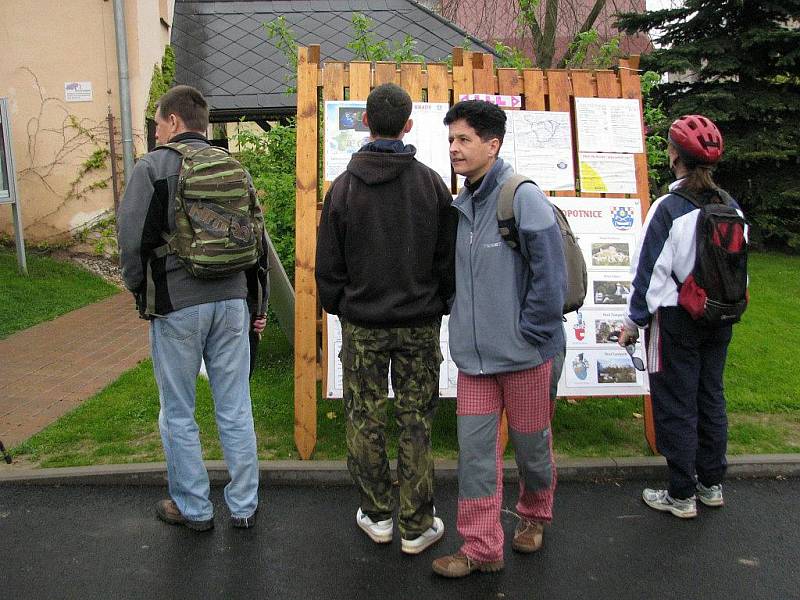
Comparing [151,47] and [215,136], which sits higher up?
[151,47]

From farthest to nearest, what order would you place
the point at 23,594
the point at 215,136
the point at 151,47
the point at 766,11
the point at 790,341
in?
the point at 215,136 → the point at 766,11 → the point at 151,47 → the point at 790,341 → the point at 23,594

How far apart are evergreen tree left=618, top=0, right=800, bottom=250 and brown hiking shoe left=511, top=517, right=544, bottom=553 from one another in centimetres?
1137

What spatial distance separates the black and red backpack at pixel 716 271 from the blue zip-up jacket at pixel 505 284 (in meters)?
0.84

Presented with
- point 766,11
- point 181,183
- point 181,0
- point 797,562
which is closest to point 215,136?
point 181,0

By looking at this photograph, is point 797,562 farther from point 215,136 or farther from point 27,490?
point 215,136

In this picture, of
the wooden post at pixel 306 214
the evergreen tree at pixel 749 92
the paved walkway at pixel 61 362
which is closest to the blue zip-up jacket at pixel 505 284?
the wooden post at pixel 306 214

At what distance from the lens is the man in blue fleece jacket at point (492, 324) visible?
3215 mm

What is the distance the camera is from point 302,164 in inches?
182

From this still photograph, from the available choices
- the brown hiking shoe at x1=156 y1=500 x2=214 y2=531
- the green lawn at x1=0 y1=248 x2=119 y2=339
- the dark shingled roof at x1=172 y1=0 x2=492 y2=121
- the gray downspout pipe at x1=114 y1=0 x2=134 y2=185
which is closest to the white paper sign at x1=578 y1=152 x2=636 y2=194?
the brown hiking shoe at x1=156 y1=500 x2=214 y2=531

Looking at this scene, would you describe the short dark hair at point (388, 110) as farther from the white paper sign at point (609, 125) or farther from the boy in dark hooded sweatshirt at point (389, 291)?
the white paper sign at point (609, 125)

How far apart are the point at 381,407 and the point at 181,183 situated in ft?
4.39

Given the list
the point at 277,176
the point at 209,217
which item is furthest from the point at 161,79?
the point at 209,217

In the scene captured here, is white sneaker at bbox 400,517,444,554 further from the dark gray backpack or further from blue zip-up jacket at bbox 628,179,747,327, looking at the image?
blue zip-up jacket at bbox 628,179,747,327

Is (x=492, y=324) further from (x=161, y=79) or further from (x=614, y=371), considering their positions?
(x=161, y=79)
